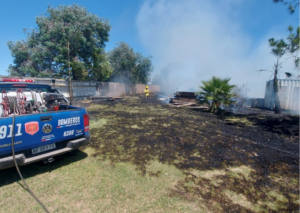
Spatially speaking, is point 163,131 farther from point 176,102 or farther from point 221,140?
point 176,102

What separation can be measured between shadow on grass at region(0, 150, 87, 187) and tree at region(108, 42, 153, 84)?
23.8 metres

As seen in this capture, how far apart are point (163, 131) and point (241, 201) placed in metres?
3.75

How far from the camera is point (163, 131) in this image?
19.7ft

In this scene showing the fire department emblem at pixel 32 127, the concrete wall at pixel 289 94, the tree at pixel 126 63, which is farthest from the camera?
the tree at pixel 126 63

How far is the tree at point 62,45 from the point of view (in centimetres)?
1412

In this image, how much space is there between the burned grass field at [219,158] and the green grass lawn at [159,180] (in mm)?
17

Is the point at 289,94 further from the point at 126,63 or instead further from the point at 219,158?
the point at 126,63

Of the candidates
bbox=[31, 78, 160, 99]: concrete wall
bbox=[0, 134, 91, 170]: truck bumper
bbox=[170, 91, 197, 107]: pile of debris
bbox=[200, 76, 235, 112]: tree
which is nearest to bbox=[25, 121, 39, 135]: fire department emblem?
bbox=[0, 134, 91, 170]: truck bumper

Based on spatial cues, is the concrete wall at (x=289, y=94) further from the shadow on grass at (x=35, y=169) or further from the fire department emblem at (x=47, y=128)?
the fire department emblem at (x=47, y=128)

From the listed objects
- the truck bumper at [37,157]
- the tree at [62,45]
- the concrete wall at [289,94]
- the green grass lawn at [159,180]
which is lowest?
the green grass lawn at [159,180]

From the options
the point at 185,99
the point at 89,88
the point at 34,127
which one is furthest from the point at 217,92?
the point at 89,88

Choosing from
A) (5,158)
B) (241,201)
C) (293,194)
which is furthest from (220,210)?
(5,158)

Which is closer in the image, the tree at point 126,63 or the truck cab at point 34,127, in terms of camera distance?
the truck cab at point 34,127

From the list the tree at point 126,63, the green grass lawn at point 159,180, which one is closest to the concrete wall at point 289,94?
the green grass lawn at point 159,180
